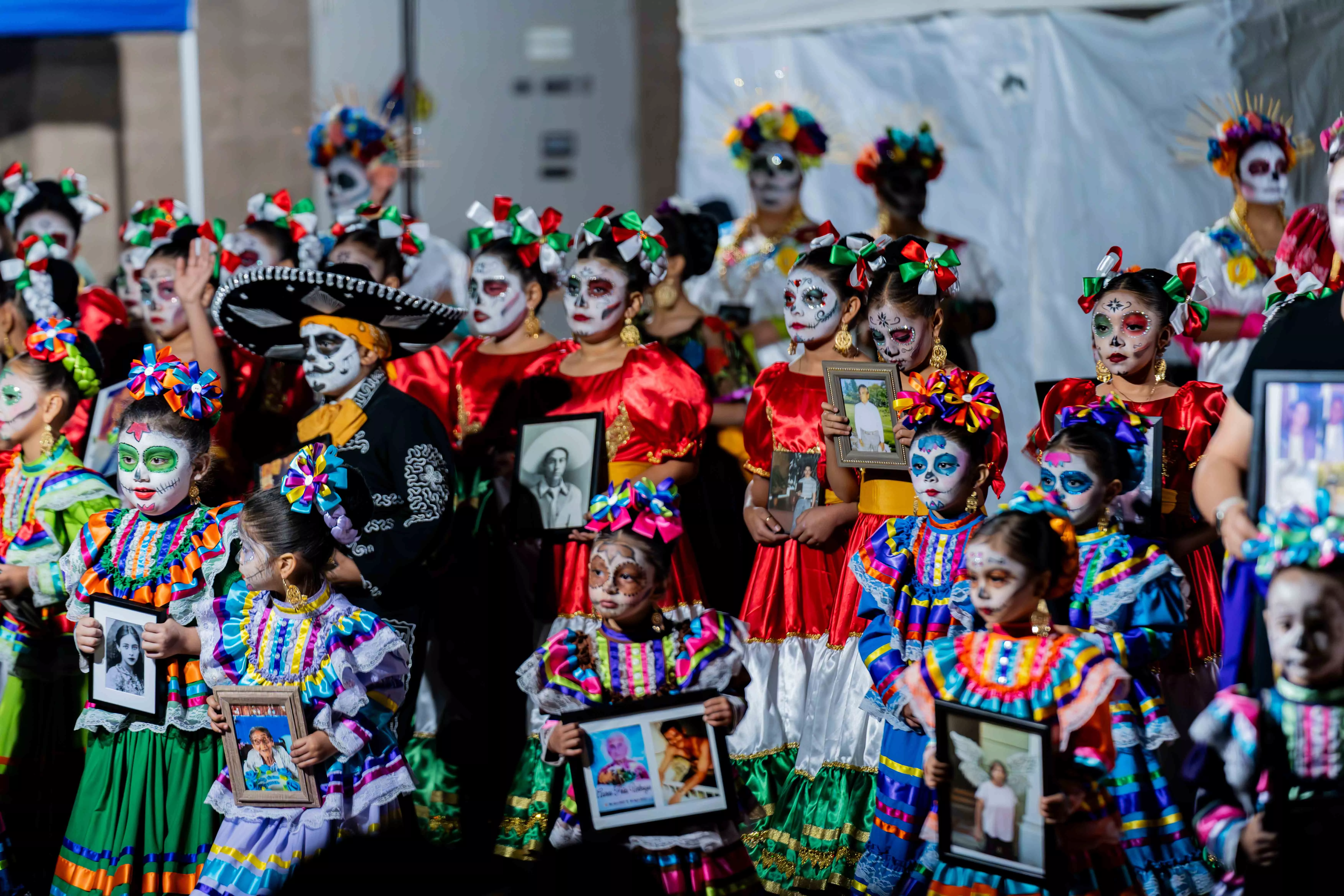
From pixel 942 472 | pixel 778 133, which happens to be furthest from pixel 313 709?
pixel 778 133

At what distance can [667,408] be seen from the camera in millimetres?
5090

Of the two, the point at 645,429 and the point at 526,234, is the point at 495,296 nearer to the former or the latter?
the point at 526,234

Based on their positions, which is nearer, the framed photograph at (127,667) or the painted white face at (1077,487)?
the painted white face at (1077,487)

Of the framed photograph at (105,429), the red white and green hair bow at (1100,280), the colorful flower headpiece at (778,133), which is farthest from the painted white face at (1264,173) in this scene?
the framed photograph at (105,429)

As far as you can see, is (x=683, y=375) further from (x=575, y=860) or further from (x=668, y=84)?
(x=668, y=84)

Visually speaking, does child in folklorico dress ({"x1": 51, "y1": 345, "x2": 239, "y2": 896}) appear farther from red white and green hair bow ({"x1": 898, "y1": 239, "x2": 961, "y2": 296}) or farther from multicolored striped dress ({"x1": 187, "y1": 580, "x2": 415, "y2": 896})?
red white and green hair bow ({"x1": 898, "y1": 239, "x2": 961, "y2": 296})

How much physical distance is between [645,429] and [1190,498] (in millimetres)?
1805

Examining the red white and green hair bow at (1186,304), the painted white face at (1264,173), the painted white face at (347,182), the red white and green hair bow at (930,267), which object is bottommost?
the red white and green hair bow at (1186,304)

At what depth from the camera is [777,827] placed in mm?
4559

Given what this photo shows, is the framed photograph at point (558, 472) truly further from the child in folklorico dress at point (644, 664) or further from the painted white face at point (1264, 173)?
the painted white face at point (1264, 173)

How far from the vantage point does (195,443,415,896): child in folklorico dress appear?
151 inches

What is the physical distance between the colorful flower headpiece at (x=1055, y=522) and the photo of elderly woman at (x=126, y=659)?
2435 mm

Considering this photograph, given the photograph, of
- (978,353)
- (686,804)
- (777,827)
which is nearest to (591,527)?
(686,804)

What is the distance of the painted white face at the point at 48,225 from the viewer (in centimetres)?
702
